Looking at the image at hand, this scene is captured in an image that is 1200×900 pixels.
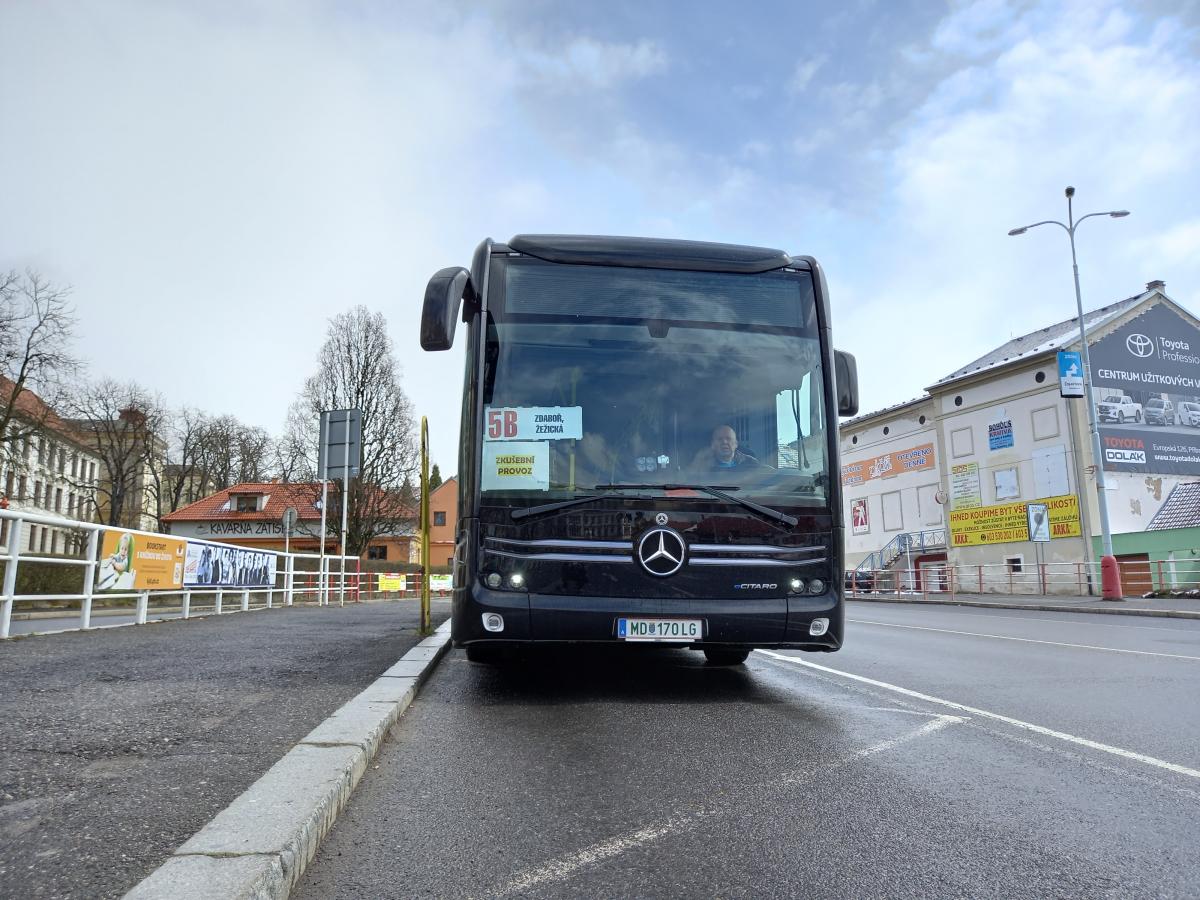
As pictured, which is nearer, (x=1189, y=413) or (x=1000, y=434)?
(x=1189, y=413)

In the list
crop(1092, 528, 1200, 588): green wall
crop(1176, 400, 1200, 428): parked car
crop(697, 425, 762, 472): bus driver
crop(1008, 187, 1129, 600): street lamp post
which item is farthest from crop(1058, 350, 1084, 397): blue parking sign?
crop(697, 425, 762, 472): bus driver

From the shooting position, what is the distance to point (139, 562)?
36.3ft

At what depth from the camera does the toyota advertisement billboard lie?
36044 mm

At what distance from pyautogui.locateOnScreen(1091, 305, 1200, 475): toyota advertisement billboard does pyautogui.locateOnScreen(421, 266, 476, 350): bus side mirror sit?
3616cm

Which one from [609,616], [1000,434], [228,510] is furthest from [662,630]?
[228,510]

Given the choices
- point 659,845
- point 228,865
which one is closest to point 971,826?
point 659,845

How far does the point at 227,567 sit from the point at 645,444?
11.4 m

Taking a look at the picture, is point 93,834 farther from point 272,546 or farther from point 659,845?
point 272,546

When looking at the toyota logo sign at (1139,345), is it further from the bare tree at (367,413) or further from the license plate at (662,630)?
the license plate at (662,630)

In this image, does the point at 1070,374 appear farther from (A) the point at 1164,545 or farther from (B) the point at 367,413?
(B) the point at 367,413

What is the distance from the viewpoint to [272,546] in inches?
2283

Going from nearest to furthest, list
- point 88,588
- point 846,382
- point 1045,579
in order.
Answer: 1. point 846,382
2. point 88,588
3. point 1045,579

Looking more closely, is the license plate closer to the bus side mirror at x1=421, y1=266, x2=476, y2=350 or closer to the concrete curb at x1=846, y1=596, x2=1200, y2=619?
the bus side mirror at x1=421, y1=266, x2=476, y2=350

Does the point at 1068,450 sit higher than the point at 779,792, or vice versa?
the point at 1068,450
